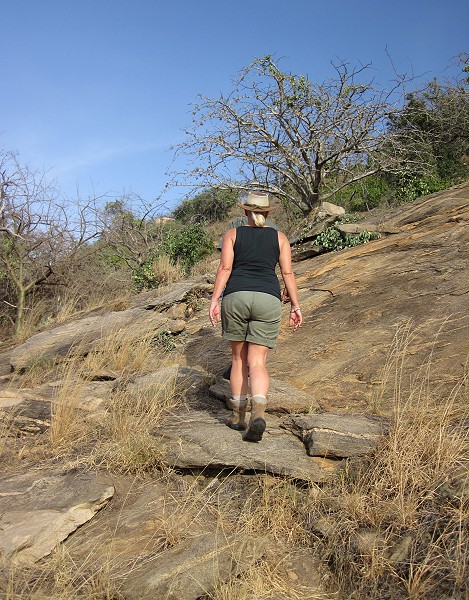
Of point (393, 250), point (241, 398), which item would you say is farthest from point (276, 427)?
point (393, 250)

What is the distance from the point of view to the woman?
152 inches

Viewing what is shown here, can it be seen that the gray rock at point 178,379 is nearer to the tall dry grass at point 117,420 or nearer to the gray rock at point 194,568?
the tall dry grass at point 117,420

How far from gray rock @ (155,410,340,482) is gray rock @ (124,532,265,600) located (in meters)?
0.64

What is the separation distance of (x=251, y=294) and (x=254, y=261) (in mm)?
265

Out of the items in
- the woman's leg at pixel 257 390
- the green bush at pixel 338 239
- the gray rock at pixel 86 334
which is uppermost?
the green bush at pixel 338 239

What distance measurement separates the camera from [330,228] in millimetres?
8453

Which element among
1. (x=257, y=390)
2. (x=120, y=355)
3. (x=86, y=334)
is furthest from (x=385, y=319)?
(x=86, y=334)

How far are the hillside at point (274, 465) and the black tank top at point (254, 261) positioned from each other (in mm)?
1017

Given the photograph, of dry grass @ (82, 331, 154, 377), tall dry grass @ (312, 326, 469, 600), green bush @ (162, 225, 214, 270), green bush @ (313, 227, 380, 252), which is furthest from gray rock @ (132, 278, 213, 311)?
tall dry grass @ (312, 326, 469, 600)

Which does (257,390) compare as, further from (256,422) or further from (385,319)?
(385,319)

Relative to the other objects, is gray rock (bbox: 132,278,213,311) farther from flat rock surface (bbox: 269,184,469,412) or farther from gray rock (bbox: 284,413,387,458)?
gray rock (bbox: 284,413,387,458)

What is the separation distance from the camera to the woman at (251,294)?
386cm

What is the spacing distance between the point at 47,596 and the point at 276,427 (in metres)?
1.99

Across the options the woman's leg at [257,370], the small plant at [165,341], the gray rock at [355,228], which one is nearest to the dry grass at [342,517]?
the woman's leg at [257,370]
